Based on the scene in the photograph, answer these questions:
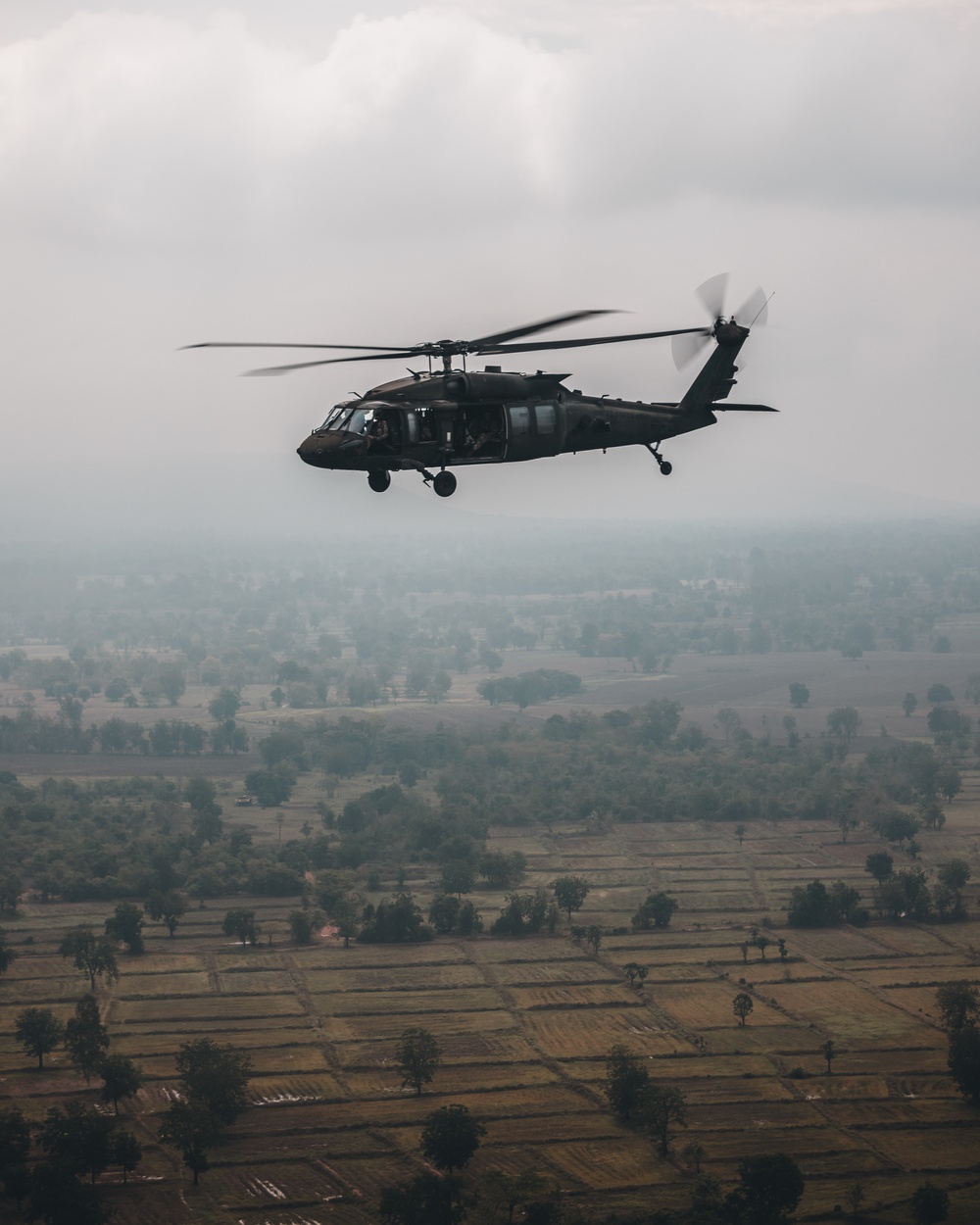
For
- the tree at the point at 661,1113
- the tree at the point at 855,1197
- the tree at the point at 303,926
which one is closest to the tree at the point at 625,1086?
the tree at the point at 661,1113

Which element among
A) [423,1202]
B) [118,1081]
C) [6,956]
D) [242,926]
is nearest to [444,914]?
[242,926]

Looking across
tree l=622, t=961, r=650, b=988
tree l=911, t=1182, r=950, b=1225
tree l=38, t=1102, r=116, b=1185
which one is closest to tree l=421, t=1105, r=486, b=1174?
tree l=38, t=1102, r=116, b=1185

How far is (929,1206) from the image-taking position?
7831 centimetres

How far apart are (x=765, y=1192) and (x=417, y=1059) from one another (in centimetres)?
2261

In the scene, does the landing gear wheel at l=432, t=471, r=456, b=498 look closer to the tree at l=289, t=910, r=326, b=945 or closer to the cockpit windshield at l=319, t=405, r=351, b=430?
the cockpit windshield at l=319, t=405, r=351, b=430

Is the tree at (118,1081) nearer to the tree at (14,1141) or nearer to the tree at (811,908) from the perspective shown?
the tree at (14,1141)

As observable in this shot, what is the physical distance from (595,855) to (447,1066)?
5557 cm

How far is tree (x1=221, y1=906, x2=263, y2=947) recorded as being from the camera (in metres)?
121

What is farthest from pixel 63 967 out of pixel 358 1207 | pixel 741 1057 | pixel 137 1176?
pixel 741 1057

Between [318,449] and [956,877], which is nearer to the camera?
[318,449]

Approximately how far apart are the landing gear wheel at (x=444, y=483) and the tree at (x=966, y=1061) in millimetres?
62925

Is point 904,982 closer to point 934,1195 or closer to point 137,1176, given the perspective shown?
point 934,1195

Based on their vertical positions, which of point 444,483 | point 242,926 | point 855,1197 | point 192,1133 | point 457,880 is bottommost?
point 855,1197

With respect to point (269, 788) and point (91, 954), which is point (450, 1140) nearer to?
point (91, 954)
